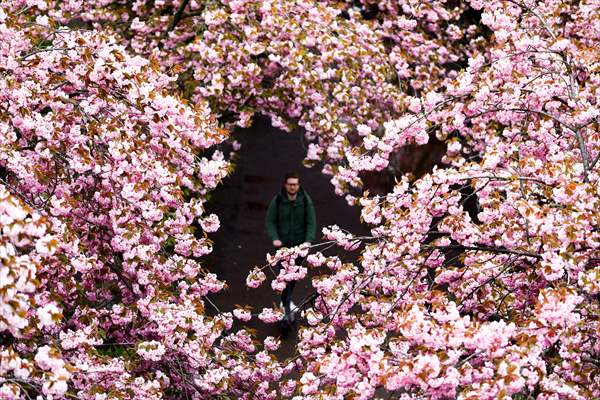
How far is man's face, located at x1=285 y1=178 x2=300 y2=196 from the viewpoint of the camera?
32.0 ft

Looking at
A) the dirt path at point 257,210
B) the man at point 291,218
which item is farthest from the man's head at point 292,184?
the dirt path at point 257,210

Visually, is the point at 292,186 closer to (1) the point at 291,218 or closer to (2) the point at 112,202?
(1) the point at 291,218

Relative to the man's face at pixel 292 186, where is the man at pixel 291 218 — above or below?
below

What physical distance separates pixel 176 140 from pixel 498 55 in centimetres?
289

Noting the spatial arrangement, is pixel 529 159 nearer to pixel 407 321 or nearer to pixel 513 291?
pixel 513 291

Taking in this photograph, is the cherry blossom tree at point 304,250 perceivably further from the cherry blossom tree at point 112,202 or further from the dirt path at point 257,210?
the dirt path at point 257,210

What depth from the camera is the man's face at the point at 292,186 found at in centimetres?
974

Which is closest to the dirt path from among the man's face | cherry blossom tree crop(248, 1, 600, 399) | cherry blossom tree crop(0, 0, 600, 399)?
the man's face

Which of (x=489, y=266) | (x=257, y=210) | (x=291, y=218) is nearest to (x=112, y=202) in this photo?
(x=489, y=266)

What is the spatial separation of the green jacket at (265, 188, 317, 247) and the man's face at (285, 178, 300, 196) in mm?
102

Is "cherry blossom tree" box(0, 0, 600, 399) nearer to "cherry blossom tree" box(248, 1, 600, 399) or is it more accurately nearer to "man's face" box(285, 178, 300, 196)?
"cherry blossom tree" box(248, 1, 600, 399)

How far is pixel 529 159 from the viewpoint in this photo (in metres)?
6.00

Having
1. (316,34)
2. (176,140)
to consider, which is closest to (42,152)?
(176,140)

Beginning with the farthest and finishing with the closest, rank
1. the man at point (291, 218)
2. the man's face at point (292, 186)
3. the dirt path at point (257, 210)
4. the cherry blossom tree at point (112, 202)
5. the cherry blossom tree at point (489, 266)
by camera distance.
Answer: the dirt path at point (257, 210) < the man at point (291, 218) < the man's face at point (292, 186) < the cherry blossom tree at point (112, 202) < the cherry blossom tree at point (489, 266)
